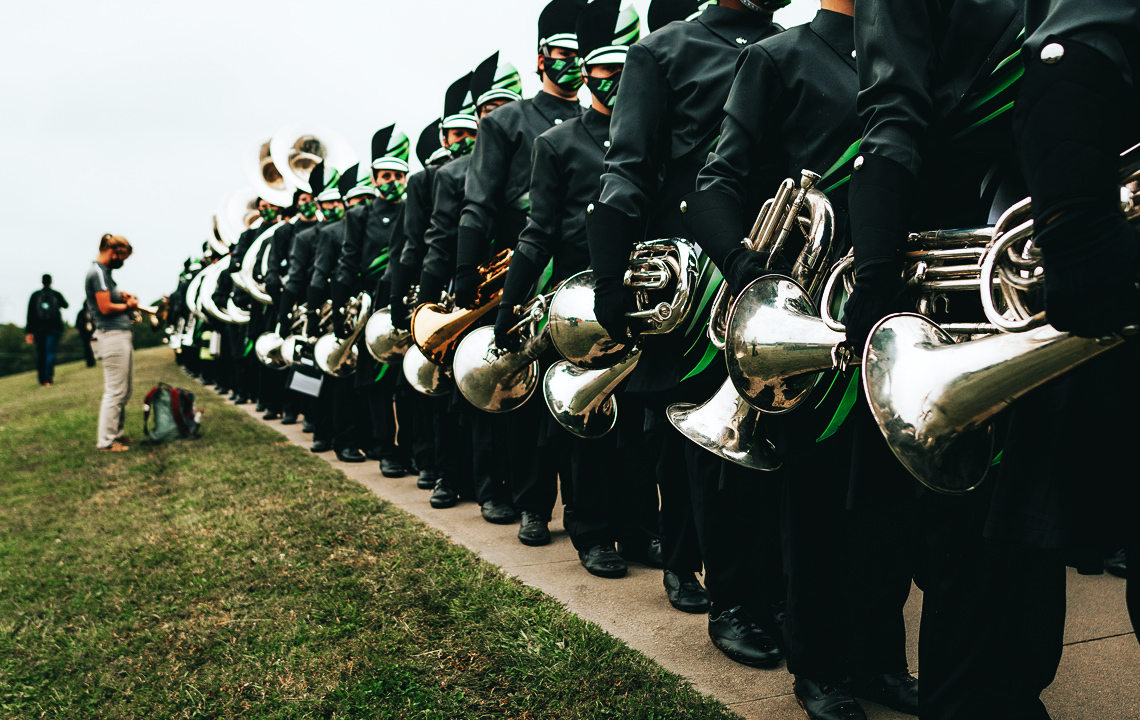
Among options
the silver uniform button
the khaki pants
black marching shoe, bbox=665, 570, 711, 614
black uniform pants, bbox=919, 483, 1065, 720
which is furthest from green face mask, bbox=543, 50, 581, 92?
the khaki pants

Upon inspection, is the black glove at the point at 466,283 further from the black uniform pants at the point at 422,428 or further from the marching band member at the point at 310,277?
the marching band member at the point at 310,277

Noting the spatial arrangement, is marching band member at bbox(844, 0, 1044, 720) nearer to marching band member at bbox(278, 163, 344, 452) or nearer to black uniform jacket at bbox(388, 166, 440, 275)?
black uniform jacket at bbox(388, 166, 440, 275)

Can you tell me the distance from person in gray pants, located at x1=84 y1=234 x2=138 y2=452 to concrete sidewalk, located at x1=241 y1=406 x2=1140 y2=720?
522 cm

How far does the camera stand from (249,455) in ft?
24.9

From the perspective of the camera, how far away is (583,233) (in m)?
3.89

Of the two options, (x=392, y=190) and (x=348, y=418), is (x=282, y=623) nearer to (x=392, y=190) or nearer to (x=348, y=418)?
(x=392, y=190)

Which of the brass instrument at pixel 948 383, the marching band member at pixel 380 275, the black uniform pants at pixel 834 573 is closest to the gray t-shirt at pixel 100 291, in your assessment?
the marching band member at pixel 380 275

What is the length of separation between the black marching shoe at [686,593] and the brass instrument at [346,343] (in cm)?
430

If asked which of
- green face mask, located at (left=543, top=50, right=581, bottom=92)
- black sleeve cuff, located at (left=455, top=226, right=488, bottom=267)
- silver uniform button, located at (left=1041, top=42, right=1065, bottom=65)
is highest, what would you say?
green face mask, located at (left=543, top=50, right=581, bottom=92)

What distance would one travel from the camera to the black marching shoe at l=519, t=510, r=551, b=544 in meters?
4.48

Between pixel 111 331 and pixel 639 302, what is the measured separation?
23.2 feet

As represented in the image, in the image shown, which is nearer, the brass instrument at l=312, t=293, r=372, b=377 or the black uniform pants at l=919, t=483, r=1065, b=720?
the black uniform pants at l=919, t=483, r=1065, b=720

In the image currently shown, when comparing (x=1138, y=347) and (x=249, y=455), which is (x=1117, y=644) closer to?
(x=1138, y=347)

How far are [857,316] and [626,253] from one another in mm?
1286
